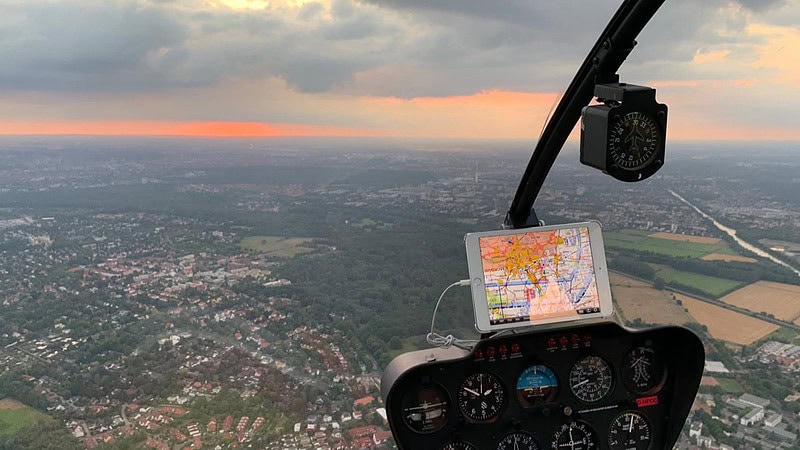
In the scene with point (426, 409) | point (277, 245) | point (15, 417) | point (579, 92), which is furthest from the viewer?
point (277, 245)

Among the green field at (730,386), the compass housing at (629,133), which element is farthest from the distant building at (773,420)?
the compass housing at (629,133)

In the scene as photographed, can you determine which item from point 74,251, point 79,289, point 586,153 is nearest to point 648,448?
point 586,153

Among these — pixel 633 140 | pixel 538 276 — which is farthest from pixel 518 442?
pixel 633 140

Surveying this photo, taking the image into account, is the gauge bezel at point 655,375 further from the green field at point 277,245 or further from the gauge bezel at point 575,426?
the green field at point 277,245

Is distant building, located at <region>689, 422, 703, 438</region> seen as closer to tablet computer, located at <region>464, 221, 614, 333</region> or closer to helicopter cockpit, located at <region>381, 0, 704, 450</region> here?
helicopter cockpit, located at <region>381, 0, 704, 450</region>

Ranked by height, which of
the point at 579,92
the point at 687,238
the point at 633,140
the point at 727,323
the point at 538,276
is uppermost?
the point at 579,92

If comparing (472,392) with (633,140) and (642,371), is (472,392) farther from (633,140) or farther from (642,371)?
(633,140)

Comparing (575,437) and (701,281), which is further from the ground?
(701,281)

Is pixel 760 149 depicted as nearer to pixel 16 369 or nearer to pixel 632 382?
pixel 632 382

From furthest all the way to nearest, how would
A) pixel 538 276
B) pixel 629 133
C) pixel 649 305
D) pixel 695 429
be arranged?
pixel 649 305
pixel 695 429
pixel 538 276
pixel 629 133
